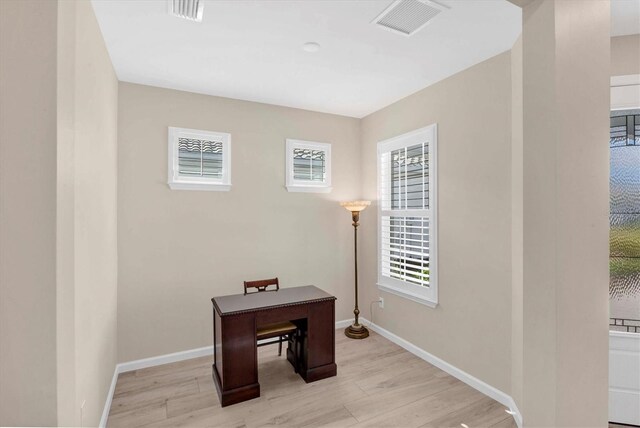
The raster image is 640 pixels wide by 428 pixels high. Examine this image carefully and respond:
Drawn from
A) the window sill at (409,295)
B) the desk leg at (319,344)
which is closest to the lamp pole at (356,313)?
the window sill at (409,295)

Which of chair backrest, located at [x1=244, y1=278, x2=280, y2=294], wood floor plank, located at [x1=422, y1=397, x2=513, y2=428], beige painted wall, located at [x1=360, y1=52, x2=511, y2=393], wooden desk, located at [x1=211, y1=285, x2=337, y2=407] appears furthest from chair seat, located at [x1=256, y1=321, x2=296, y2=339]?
beige painted wall, located at [x1=360, y1=52, x2=511, y2=393]

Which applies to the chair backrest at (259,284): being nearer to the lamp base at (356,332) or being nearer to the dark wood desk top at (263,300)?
the dark wood desk top at (263,300)

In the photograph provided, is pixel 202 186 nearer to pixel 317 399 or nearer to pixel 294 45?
pixel 294 45

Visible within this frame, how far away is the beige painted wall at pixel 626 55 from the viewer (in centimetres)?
229

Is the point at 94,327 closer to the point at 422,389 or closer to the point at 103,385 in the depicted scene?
the point at 103,385

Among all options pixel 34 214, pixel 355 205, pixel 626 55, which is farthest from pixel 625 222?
pixel 34 214

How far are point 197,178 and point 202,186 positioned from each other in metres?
0.11

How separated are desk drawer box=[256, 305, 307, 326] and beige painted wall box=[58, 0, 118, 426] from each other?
1168 millimetres

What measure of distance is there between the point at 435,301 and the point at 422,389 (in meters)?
0.84

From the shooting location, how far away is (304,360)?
2984 mm

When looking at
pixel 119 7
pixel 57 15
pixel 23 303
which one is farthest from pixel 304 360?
pixel 119 7

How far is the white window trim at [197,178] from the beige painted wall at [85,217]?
0.51 meters

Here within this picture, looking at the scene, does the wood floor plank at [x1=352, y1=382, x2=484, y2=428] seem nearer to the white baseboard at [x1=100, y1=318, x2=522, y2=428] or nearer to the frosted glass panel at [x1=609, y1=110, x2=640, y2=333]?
the white baseboard at [x1=100, y1=318, x2=522, y2=428]

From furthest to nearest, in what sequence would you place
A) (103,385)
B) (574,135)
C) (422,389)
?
(422,389)
(103,385)
(574,135)
